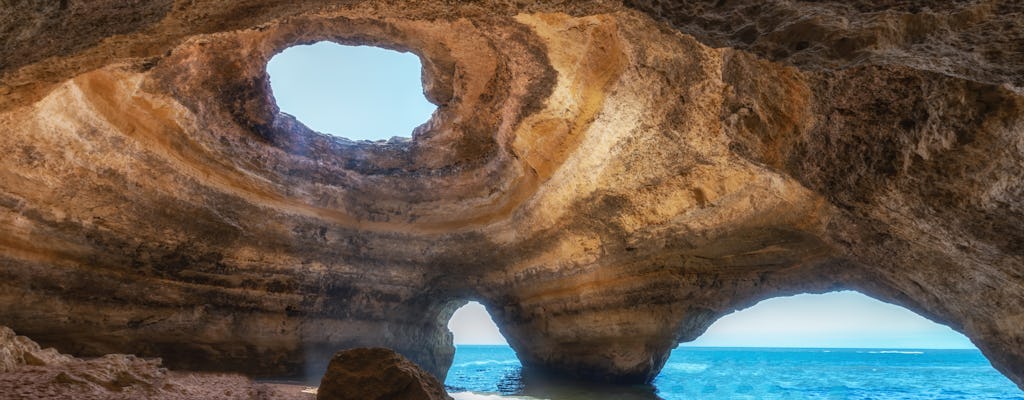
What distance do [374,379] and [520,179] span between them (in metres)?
4.25

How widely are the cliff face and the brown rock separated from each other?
2421mm

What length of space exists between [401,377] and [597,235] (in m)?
4.39

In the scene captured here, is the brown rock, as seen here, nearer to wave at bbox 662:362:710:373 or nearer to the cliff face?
the cliff face

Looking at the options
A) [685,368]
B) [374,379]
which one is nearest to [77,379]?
[374,379]

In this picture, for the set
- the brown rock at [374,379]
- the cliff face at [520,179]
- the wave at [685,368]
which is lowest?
the wave at [685,368]

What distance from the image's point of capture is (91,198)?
588cm

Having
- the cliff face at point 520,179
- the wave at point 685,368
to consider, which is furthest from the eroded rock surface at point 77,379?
Result: the wave at point 685,368

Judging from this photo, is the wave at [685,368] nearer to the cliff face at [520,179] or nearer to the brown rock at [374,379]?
the cliff face at [520,179]

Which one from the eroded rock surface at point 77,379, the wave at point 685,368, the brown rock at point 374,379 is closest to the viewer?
the eroded rock surface at point 77,379

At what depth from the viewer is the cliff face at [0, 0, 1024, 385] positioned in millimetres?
2631

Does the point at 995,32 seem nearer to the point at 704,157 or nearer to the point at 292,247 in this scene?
the point at 704,157

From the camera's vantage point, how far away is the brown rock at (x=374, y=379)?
3.67 metres

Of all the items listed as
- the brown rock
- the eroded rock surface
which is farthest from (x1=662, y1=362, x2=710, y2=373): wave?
the eroded rock surface

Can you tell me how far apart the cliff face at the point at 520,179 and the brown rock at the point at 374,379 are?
2421 millimetres
